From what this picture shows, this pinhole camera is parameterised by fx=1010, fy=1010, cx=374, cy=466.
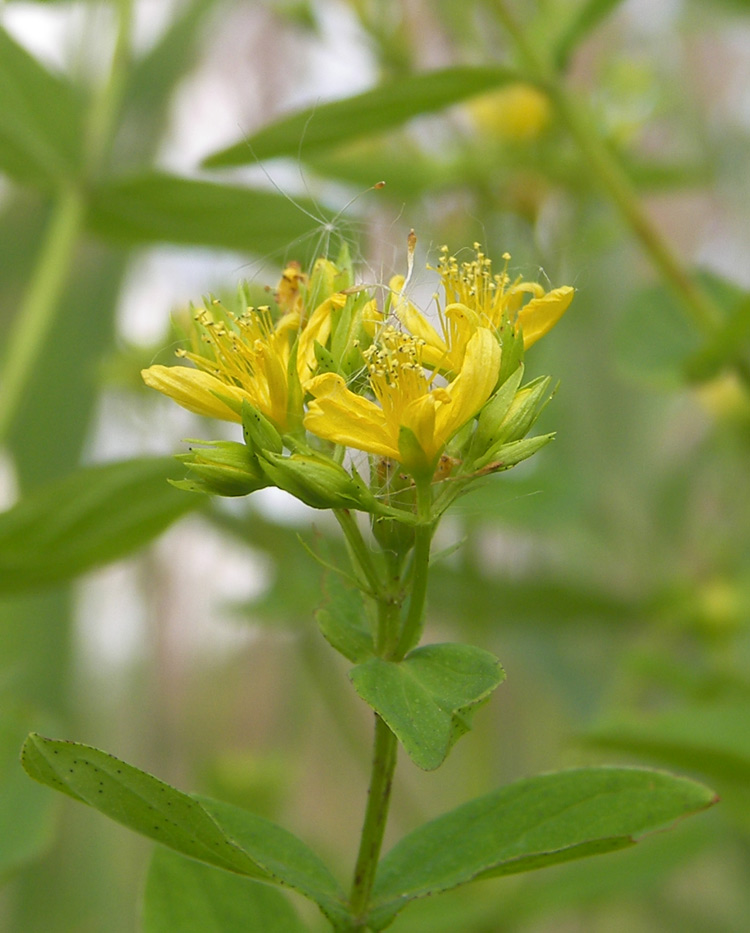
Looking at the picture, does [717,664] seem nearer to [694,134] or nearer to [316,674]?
[316,674]

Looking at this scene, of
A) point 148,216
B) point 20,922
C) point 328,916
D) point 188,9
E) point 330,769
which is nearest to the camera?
point 328,916

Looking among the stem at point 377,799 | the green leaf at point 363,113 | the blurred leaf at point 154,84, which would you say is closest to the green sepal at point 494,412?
the stem at point 377,799

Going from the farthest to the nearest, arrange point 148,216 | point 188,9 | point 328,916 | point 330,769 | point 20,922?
point 330,769 < point 188,9 < point 20,922 < point 148,216 < point 328,916

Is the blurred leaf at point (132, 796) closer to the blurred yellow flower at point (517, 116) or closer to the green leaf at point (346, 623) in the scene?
the green leaf at point (346, 623)

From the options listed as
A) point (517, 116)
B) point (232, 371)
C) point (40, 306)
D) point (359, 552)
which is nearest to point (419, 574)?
point (359, 552)

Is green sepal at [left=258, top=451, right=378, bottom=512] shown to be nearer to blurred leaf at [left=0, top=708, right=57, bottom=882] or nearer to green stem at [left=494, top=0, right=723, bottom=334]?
blurred leaf at [left=0, top=708, right=57, bottom=882]

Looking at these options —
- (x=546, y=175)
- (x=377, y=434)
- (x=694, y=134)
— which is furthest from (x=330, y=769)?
(x=377, y=434)
